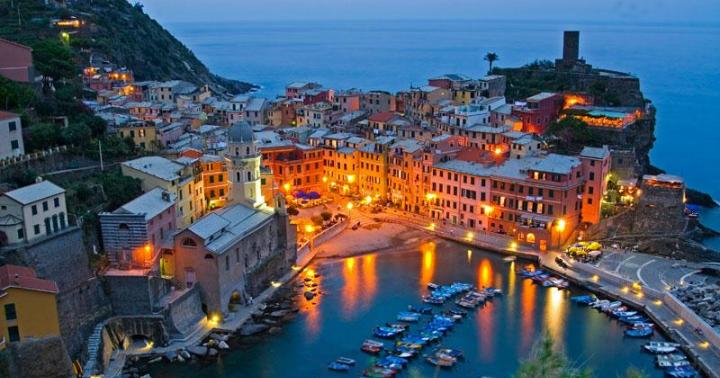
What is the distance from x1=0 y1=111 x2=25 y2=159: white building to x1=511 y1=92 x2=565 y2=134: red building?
38.7 m

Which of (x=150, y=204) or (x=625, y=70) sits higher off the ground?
(x=625, y=70)


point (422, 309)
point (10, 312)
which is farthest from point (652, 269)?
point (10, 312)

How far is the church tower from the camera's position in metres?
40.8

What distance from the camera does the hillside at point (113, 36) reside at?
7288 centimetres

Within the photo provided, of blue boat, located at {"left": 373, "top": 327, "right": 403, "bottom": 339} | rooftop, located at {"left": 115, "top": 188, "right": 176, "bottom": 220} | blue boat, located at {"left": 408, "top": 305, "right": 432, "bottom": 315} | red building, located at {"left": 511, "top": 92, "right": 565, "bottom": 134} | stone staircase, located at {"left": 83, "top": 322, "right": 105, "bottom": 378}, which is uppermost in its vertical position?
red building, located at {"left": 511, "top": 92, "right": 565, "bottom": 134}

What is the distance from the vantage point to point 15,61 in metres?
46.6

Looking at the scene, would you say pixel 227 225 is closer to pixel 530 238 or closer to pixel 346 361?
pixel 346 361

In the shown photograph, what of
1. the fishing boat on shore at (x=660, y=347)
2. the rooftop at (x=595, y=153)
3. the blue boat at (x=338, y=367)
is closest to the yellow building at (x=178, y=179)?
the blue boat at (x=338, y=367)

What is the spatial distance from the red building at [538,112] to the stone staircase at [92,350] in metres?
39.7

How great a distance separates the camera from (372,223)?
Result: 1981 inches

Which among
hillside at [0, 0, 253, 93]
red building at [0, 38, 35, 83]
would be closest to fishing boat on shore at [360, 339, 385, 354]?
red building at [0, 38, 35, 83]

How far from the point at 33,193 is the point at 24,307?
585 cm

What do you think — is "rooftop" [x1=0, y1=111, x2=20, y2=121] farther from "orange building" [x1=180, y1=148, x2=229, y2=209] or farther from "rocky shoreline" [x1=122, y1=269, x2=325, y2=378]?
"rocky shoreline" [x1=122, y1=269, x2=325, y2=378]

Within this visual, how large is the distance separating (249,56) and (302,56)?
14864mm
